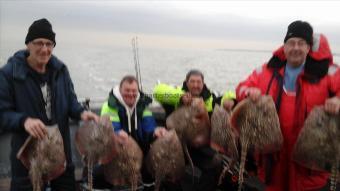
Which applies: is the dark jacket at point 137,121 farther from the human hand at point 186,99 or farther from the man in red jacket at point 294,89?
the man in red jacket at point 294,89

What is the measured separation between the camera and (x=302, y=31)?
3.96m

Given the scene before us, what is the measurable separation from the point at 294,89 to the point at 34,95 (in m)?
2.71

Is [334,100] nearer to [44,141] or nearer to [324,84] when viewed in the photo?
[324,84]

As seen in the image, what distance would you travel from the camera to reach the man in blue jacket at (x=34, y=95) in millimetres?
3663

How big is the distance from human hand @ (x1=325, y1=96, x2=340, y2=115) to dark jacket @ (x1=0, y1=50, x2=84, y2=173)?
8.40 feet

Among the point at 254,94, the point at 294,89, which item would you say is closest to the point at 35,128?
the point at 254,94

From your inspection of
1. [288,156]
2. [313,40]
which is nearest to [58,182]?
[288,156]

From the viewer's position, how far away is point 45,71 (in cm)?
398

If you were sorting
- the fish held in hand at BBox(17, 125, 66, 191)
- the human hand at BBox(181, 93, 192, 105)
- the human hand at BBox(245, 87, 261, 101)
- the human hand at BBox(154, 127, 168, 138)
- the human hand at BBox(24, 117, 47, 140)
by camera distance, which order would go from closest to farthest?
the human hand at BBox(24, 117, 47, 140) → the fish held in hand at BBox(17, 125, 66, 191) → the human hand at BBox(245, 87, 261, 101) → the human hand at BBox(154, 127, 168, 138) → the human hand at BBox(181, 93, 192, 105)

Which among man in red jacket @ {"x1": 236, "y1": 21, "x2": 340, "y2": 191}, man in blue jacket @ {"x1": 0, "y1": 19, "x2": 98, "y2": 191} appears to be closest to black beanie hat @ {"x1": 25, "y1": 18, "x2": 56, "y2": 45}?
man in blue jacket @ {"x1": 0, "y1": 19, "x2": 98, "y2": 191}

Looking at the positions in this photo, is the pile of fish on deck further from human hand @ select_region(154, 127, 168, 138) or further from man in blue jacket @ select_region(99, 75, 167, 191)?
man in blue jacket @ select_region(99, 75, 167, 191)

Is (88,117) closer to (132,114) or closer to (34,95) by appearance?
(34,95)

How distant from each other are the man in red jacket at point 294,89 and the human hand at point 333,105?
164 mm

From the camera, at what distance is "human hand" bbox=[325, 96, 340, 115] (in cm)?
357
